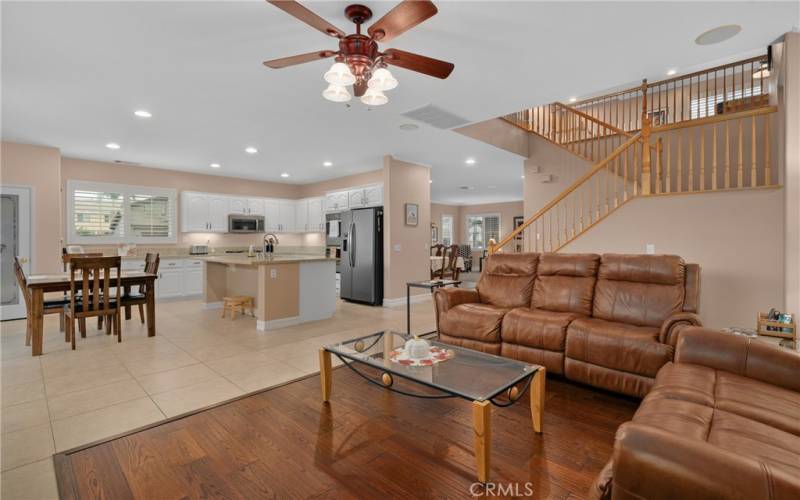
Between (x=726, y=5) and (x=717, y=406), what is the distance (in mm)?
2508

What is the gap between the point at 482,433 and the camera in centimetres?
170

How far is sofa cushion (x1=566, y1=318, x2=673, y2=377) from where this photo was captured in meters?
2.48

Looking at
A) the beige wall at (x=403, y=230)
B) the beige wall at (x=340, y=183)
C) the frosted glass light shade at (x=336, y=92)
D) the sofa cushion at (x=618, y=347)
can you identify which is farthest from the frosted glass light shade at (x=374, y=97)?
the beige wall at (x=340, y=183)

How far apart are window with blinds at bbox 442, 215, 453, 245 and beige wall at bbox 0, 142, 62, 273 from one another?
11.1 metres

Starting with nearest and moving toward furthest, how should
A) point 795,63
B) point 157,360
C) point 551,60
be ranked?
point 795,63, point 551,60, point 157,360

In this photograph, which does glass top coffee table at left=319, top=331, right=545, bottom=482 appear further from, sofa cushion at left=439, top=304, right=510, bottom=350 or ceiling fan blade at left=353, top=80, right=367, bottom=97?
ceiling fan blade at left=353, top=80, right=367, bottom=97

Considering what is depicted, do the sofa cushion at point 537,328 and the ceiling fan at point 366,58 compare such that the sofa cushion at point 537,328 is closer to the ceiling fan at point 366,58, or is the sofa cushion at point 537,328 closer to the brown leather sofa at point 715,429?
the brown leather sofa at point 715,429

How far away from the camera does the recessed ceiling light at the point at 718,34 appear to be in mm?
2678

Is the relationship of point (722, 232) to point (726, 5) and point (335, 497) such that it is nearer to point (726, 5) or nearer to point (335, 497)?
point (726, 5)

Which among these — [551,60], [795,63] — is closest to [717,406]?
[551,60]

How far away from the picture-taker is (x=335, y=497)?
5.48ft

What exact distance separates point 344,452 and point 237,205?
721cm

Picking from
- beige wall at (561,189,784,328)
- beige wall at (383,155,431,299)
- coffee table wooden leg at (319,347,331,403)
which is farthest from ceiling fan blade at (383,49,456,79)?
beige wall at (383,155,431,299)

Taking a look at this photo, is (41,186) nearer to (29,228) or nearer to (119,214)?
(29,228)
